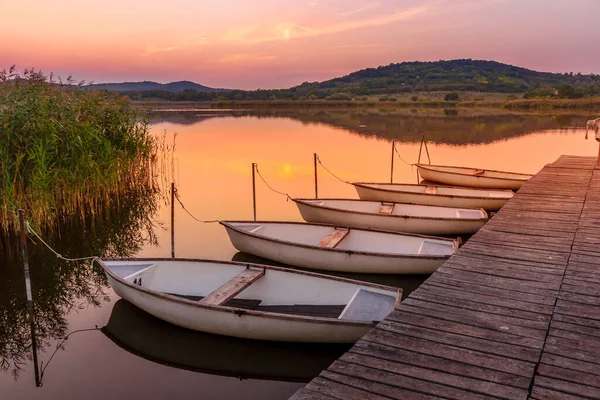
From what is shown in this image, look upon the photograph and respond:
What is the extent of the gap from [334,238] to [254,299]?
2.73 meters

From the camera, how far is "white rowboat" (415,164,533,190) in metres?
16.2

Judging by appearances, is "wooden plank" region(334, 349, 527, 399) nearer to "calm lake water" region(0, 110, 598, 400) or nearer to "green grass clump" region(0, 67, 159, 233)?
"calm lake water" region(0, 110, 598, 400)

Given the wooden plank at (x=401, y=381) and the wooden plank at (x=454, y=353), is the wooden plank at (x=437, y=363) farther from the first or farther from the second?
the wooden plank at (x=401, y=381)

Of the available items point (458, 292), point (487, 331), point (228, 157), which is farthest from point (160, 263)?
point (228, 157)

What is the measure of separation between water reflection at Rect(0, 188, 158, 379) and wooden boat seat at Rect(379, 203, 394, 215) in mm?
5906

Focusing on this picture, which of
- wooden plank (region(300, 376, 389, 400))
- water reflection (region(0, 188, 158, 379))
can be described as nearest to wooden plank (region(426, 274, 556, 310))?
wooden plank (region(300, 376, 389, 400))

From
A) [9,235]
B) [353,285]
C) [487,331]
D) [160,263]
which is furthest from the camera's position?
[9,235]

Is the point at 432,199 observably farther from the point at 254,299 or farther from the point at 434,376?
the point at 434,376

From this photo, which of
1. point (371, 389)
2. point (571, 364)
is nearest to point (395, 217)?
point (571, 364)

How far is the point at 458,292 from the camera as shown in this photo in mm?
5191

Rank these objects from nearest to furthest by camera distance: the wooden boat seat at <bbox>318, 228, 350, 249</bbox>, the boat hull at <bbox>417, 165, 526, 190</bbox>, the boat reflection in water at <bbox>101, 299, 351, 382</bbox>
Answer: the boat reflection in water at <bbox>101, 299, 351, 382</bbox>
the wooden boat seat at <bbox>318, 228, 350, 249</bbox>
the boat hull at <bbox>417, 165, 526, 190</bbox>

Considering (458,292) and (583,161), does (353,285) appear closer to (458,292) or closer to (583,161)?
(458,292)

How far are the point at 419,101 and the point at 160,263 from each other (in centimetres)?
7595

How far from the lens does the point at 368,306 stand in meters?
6.20
